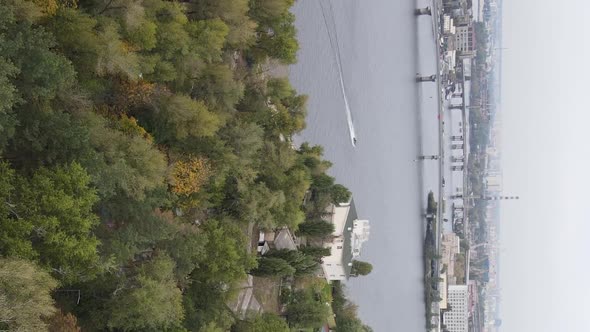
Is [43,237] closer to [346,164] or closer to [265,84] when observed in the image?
[265,84]

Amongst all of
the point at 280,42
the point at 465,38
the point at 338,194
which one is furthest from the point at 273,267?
the point at 465,38

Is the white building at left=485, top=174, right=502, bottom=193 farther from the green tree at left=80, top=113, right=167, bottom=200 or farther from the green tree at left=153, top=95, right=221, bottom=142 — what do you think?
the green tree at left=80, top=113, right=167, bottom=200

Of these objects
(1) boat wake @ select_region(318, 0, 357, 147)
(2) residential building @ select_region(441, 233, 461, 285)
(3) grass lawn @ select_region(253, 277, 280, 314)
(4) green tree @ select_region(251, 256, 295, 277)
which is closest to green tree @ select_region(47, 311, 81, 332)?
(4) green tree @ select_region(251, 256, 295, 277)

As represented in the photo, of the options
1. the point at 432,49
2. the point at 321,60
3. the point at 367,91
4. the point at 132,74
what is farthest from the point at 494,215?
the point at 132,74

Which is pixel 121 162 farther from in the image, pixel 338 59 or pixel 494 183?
pixel 494 183

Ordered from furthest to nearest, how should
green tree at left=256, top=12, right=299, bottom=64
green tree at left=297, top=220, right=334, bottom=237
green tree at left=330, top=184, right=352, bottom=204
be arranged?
green tree at left=330, top=184, right=352, bottom=204 → green tree at left=297, top=220, right=334, bottom=237 → green tree at left=256, top=12, right=299, bottom=64
